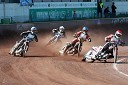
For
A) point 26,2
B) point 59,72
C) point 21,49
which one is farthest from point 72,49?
point 26,2

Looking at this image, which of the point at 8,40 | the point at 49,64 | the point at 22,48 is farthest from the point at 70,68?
the point at 8,40

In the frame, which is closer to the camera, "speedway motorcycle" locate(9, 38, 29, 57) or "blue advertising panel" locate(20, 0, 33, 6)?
"speedway motorcycle" locate(9, 38, 29, 57)

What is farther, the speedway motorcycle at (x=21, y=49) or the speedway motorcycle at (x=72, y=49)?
the speedway motorcycle at (x=72, y=49)

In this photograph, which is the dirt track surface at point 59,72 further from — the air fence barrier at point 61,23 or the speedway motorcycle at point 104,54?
the air fence barrier at point 61,23

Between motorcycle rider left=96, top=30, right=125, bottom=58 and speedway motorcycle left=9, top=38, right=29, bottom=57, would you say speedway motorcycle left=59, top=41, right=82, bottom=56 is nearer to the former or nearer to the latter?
speedway motorcycle left=9, top=38, right=29, bottom=57

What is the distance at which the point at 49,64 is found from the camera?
18438 millimetres

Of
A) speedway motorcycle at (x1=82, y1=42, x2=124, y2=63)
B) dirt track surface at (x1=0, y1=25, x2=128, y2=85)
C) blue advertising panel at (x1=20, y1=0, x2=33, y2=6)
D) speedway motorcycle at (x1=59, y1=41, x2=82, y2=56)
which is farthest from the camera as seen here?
blue advertising panel at (x1=20, y1=0, x2=33, y2=6)

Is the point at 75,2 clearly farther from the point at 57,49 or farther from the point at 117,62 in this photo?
the point at 117,62

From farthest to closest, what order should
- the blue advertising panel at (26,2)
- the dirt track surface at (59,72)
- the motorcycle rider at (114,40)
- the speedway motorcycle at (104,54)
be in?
the blue advertising panel at (26,2) < the speedway motorcycle at (104,54) < the motorcycle rider at (114,40) < the dirt track surface at (59,72)

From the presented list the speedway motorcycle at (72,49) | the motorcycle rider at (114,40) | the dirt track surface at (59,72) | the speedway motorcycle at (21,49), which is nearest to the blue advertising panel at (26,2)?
the speedway motorcycle at (72,49)

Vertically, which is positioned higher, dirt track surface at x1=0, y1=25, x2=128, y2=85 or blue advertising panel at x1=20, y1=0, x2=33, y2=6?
blue advertising panel at x1=20, y1=0, x2=33, y2=6

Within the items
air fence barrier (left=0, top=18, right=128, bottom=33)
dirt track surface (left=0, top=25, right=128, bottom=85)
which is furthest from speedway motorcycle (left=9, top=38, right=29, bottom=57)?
air fence barrier (left=0, top=18, right=128, bottom=33)

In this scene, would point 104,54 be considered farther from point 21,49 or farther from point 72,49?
point 21,49

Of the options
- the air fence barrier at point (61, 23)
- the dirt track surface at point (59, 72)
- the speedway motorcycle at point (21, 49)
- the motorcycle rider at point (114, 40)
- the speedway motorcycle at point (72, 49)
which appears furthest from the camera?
the air fence barrier at point (61, 23)
